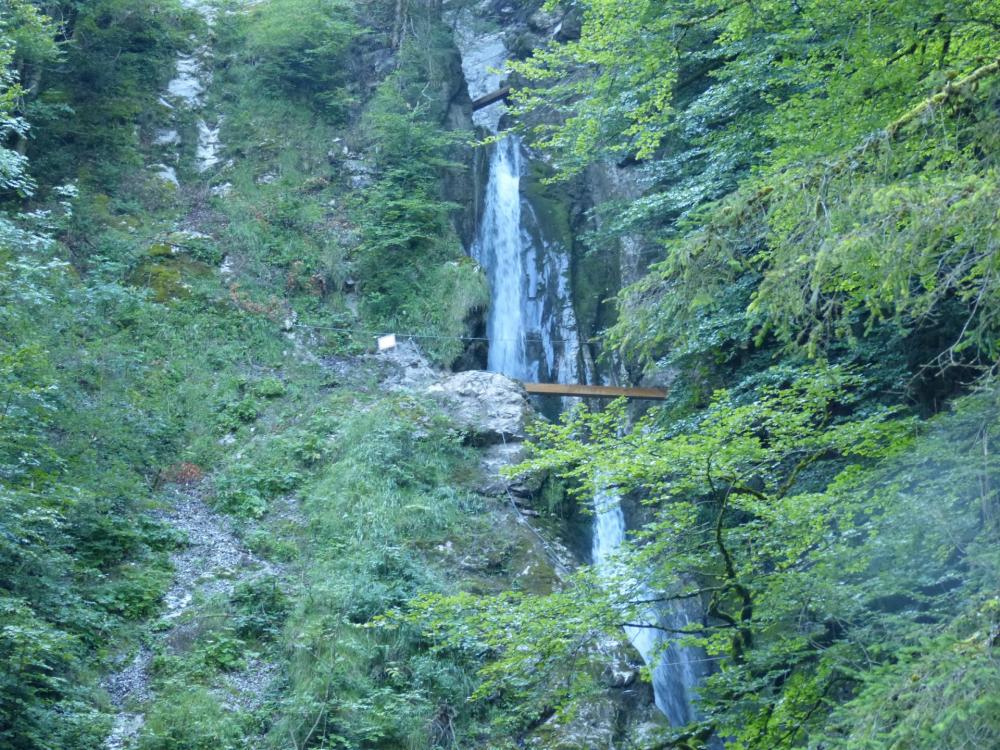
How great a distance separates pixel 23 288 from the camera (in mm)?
9477

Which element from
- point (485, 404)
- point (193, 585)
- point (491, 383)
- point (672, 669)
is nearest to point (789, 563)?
point (193, 585)

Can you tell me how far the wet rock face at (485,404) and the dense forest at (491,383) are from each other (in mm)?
111

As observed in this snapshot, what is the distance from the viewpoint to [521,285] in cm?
2008

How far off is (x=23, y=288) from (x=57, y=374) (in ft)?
5.43

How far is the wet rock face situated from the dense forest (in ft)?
0.36

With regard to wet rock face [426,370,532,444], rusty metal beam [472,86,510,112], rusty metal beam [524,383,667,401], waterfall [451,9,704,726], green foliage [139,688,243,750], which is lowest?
green foliage [139,688,243,750]

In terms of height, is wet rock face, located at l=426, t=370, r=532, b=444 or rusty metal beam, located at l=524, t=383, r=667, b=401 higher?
rusty metal beam, located at l=524, t=383, r=667, b=401

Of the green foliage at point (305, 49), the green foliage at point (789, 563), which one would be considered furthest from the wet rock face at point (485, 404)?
the green foliage at point (305, 49)

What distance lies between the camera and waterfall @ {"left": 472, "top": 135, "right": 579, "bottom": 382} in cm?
1912

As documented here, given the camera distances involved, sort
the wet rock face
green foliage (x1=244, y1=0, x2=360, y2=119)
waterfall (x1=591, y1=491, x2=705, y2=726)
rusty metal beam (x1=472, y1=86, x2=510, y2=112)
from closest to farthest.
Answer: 1. waterfall (x1=591, y1=491, x2=705, y2=726)
2. the wet rock face
3. green foliage (x1=244, y1=0, x2=360, y2=119)
4. rusty metal beam (x1=472, y1=86, x2=510, y2=112)

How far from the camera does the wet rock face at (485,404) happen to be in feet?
44.6

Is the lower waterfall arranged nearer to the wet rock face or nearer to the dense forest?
the dense forest

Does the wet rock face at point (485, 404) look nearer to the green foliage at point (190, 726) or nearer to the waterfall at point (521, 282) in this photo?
the waterfall at point (521, 282)

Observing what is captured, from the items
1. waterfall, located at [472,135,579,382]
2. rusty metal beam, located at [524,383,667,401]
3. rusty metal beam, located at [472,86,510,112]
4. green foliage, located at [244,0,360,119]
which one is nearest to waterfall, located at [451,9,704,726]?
waterfall, located at [472,135,579,382]
